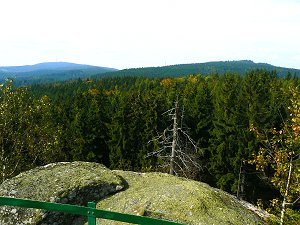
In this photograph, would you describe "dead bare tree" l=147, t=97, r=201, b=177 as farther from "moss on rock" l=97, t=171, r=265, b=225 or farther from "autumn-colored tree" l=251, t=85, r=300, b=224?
"autumn-colored tree" l=251, t=85, r=300, b=224

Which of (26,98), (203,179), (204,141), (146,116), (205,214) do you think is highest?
(26,98)

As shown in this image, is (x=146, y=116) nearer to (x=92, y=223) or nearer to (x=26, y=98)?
(x=26, y=98)

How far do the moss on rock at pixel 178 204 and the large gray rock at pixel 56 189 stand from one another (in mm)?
598

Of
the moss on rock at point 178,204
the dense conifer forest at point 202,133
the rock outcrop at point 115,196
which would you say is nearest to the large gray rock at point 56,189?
the rock outcrop at point 115,196

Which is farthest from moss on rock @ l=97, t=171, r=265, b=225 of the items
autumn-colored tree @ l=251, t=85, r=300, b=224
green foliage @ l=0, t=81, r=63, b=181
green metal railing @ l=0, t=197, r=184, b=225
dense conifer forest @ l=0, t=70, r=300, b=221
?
dense conifer forest @ l=0, t=70, r=300, b=221

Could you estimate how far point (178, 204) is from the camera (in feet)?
41.6

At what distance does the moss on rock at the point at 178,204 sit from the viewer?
12.2 m

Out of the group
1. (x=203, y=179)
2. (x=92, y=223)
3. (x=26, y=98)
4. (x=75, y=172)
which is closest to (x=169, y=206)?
(x=75, y=172)

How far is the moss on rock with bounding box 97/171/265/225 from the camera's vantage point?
12172 mm

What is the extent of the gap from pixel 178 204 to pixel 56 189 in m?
4.78

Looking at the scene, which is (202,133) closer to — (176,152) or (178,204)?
(176,152)

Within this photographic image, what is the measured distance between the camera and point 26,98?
80.4 feet

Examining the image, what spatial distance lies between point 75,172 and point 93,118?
135 ft

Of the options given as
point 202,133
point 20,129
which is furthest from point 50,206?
point 202,133
